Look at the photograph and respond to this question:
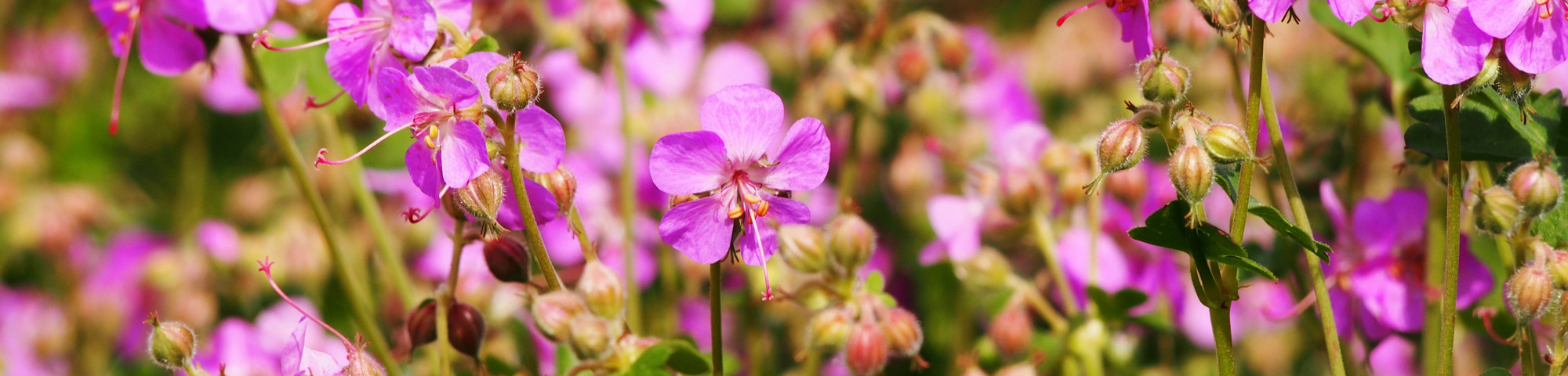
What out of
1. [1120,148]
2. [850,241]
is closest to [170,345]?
[850,241]

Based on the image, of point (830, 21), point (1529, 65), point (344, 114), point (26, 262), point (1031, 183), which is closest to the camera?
point (1529, 65)

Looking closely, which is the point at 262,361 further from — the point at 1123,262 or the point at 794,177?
the point at 1123,262

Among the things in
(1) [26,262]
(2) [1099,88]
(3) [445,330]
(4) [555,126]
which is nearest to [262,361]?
(3) [445,330]

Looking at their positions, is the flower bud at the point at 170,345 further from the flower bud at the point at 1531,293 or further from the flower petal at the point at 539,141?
the flower bud at the point at 1531,293

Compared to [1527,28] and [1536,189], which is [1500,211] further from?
[1527,28]

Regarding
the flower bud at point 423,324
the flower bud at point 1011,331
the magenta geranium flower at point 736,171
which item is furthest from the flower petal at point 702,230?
the flower bud at point 1011,331

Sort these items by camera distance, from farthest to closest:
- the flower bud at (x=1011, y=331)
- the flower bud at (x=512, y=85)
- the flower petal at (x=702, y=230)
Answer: the flower bud at (x=1011, y=331), the flower petal at (x=702, y=230), the flower bud at (x=512, y=85)

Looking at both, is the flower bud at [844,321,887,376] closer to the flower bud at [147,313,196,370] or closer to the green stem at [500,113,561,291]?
the green stem at [500,113,561,291]
